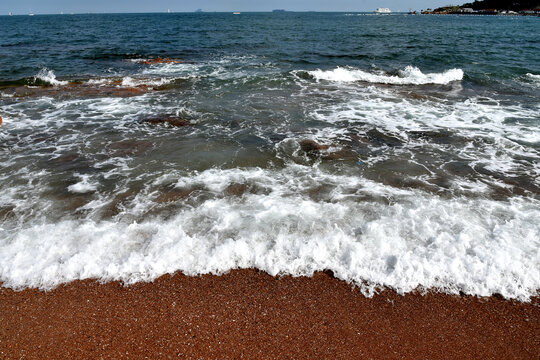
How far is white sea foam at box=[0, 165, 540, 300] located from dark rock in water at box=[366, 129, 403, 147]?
321 centimetres

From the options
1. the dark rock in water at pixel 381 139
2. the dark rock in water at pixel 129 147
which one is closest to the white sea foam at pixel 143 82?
the dark rock in water at pixel 129 147

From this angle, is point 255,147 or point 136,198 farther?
point 255,147

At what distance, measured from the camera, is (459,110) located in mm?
12086

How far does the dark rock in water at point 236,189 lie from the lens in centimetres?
644

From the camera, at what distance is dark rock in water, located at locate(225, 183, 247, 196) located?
6441 mm

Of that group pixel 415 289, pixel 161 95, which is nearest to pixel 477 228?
pixel 415 289

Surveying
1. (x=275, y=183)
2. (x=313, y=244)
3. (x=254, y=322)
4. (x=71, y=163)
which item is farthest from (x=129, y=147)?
(x=254, y=322)

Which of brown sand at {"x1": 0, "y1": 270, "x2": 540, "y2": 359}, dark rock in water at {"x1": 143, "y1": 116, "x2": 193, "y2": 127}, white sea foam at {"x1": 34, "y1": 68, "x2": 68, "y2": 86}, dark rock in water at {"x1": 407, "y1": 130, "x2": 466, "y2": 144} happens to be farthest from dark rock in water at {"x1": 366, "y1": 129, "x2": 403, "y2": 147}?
white sea foam at {"x1": 34, "y1": 68, "x2": 68, "y2": 86}

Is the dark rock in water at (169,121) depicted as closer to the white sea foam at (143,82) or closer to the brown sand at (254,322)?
the white sea foam at (143,82)

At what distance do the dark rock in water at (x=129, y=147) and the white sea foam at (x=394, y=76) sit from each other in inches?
448

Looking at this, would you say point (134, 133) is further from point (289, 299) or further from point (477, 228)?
point (477, 228)

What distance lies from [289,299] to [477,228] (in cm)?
344

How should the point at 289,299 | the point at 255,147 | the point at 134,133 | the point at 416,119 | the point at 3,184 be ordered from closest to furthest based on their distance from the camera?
the point at 289,299, the point at 3,184, the point at 255,147, the point at 134,133, the point at 416,119

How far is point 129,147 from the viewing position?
8.71 m
